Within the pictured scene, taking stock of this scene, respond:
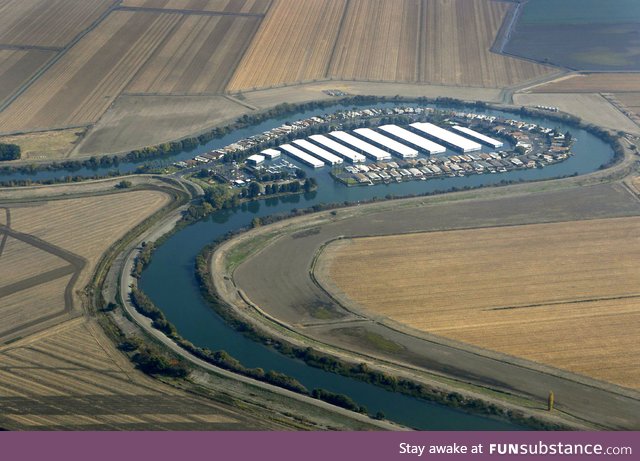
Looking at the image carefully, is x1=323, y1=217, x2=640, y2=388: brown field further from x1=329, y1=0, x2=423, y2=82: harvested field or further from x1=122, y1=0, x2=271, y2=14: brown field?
x1=122, y1=0, x2=271, y2=14: brown field

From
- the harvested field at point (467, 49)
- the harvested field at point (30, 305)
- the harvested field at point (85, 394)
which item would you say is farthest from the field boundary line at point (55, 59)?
the harvested field at point (85, 394)

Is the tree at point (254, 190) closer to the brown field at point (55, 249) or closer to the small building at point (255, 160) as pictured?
the small building at point (255, 160)

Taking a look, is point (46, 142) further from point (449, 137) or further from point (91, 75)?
point (449, 137)

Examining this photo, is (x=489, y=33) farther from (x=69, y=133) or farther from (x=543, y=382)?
(x=543, y=382)

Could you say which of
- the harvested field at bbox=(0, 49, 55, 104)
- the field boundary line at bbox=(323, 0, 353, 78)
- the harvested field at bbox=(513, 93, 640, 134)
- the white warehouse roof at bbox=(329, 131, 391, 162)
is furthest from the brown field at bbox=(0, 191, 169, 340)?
the harvested field at bbox=(513, 93, 640, 134)

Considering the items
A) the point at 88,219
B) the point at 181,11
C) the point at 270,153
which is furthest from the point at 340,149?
the point at 181,11

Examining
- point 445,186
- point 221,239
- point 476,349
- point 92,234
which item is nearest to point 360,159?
point 445,186
